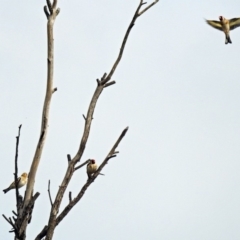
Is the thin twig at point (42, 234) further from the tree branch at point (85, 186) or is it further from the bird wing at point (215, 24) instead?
the bird wing at point (215, 24)

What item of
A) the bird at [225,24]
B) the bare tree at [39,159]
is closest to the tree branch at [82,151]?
the bare tree at [39,159]

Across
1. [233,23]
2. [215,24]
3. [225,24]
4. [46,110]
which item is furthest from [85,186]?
[215,24]

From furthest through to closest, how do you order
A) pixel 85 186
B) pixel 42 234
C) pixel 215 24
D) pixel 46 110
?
pixel 215 24 → pixel 46 110 → pixel 85 186 → pixel 42 234

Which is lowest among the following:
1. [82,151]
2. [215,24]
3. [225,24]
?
[82,151]

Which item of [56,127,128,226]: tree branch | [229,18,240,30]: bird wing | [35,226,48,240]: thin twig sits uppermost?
[229,18,240,30]: bird wing

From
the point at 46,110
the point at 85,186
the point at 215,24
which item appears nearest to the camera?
the point at 85,186

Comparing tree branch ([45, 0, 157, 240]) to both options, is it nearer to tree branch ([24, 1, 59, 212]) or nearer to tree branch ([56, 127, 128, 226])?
tree branch ([56, 127, 128, 226])

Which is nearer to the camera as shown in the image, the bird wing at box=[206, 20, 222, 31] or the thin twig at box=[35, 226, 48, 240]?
the thin twig at box=[35, 226, 48, 240]

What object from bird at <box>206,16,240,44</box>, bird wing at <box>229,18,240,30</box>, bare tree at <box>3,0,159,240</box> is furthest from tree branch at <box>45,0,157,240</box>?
bird wing at <box>229,18,240,30</box>

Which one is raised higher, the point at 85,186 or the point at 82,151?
the point at 82,151

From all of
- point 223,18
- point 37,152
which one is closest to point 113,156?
point 37,152

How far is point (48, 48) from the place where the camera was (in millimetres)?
4977

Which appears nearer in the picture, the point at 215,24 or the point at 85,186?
the point at 85,186

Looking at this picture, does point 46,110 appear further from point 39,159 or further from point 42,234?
point 42,234
